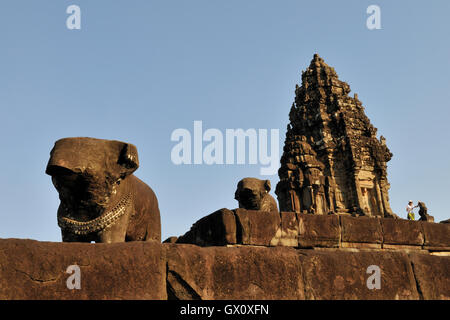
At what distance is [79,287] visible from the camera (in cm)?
232

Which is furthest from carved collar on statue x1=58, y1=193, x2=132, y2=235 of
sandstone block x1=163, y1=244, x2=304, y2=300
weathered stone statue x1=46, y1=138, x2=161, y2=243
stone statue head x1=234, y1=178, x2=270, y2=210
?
stone statue head x1=234, y1=178, x2=270, y2=210

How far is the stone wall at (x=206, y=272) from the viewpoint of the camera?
230cm

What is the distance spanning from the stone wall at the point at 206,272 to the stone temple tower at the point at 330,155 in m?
19.8

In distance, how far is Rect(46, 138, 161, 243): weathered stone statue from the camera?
134 inches

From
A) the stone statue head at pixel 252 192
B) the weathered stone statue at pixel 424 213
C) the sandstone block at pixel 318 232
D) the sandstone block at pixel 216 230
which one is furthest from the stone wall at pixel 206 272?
the weathered stone statue at pixel 424 213

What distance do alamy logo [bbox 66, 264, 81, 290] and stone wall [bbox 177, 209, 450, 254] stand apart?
7.09ft

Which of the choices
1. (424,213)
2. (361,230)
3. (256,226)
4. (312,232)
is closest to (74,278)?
(256,226)

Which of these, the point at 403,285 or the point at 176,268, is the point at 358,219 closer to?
the point at 403,285

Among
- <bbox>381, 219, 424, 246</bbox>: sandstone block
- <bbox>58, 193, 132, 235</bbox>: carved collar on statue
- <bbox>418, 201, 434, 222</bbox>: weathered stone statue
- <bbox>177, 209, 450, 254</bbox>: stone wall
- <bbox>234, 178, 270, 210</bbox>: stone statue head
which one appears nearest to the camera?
<bbox>58, 193, 132, 235</bbox>: carved collar on statue

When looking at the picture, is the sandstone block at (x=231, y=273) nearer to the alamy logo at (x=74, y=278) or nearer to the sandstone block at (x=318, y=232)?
the alamy logo at (x=74, y=278)

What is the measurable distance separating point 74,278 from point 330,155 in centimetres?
2696

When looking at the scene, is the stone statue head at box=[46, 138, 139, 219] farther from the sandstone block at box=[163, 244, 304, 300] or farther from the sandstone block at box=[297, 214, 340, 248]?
the sandstone block at box=[297, 214, 340, 248]
